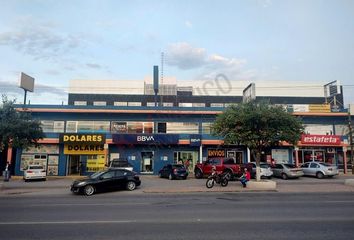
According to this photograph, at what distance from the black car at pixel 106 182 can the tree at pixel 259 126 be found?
784cm

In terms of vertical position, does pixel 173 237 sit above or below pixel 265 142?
below

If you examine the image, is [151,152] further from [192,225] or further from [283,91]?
[283,91]

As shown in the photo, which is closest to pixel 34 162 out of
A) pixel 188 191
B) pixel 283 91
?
pixel 188 191

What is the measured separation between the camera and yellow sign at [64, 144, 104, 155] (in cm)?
3494

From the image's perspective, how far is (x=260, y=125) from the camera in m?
22.5

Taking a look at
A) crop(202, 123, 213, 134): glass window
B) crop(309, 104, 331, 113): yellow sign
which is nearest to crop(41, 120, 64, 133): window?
crop(202, 123, 213, 134): glass window

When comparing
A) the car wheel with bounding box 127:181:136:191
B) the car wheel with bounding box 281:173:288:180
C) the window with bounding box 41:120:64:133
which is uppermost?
the window with bounding box 41:120:64:133

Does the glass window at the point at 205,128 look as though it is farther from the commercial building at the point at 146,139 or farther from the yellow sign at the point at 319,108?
the yellow sign at the point at 319,108

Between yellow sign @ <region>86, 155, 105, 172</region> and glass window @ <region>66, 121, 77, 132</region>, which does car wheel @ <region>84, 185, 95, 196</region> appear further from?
glass window @ <region>66, 121, 77, 132</region>

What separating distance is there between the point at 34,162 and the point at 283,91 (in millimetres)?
44975

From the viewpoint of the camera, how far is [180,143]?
35.1 metres

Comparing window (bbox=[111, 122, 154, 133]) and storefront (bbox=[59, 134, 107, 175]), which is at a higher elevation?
window (bbox=[111, 122, 154, 133])

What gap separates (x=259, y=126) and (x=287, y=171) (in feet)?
28.2

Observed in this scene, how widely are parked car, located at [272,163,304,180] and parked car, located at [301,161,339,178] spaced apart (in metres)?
1.60
